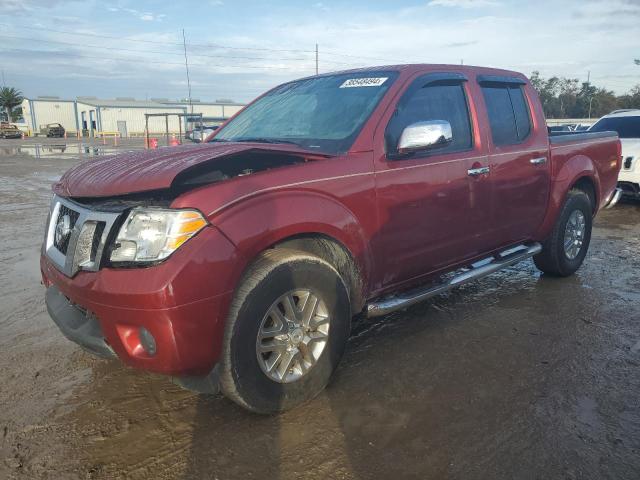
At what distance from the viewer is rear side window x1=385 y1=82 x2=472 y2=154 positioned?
10.6 ft

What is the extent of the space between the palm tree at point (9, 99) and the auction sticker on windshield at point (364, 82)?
8231 cm

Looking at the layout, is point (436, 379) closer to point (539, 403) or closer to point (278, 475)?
point (539, 403)

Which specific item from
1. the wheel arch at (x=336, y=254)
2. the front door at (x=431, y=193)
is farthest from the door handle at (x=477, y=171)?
the wheel arch at (x=336, y=254)

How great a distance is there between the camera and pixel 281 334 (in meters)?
2.61

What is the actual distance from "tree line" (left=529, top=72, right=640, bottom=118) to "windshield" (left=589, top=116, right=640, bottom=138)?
158ft

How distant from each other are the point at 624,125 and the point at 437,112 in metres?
7.97

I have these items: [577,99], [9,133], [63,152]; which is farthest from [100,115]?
[577,99]

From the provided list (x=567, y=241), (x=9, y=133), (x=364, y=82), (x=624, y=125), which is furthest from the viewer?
(x=9, y=133)

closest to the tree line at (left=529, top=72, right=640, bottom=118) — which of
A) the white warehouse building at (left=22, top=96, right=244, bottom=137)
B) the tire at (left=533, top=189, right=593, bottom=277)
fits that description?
the white warehouse building at (left=22, top=96, right=244, bottom=137)

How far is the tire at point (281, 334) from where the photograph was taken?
2402mm

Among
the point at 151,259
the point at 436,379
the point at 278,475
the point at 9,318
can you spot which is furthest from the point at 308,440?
the point at 9,318

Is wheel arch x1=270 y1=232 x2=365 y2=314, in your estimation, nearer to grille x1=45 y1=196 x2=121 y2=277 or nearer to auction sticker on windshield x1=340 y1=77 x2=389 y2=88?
grille x1=45 y1=196 x2=121 y2=277

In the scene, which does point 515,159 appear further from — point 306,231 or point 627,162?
point 627,162

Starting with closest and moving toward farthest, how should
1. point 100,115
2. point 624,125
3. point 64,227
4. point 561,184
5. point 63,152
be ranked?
point 64,227 < point 561,184 < point 624,125 < point 63,152 < point 100,115
